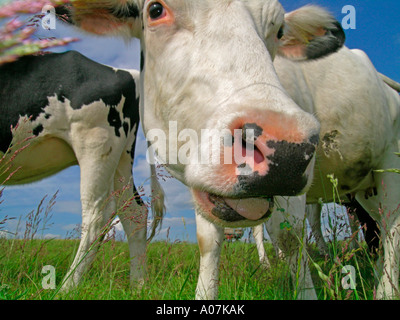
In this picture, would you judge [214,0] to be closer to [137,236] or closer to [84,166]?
[84,166]

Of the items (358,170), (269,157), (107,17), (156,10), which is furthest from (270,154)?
(358,170)

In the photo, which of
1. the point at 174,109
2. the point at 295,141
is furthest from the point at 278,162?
the point at 174,109

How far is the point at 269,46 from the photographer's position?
2484 mm

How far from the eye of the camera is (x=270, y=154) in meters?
1.44

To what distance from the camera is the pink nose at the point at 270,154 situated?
1454 millimetres

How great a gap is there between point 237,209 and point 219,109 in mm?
497

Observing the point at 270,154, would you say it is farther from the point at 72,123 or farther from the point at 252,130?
the point at 72,123

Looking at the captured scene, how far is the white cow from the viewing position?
4.93 ft

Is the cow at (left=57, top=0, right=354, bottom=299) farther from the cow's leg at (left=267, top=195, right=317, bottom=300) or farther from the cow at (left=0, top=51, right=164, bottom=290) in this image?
the cow at (left=0, top=51, right=164, bottom=290)

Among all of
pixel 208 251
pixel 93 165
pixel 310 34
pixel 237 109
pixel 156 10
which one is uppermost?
pixel 310 34

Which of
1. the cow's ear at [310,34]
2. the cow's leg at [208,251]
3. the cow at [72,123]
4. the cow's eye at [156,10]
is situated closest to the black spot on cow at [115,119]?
the cow at [72,123]

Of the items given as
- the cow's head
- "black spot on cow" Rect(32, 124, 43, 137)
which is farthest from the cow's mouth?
"black spot on cow" Rect(32, 124, 43, 137)

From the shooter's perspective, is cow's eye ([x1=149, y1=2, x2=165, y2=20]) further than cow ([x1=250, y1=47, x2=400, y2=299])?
No
